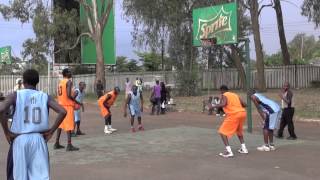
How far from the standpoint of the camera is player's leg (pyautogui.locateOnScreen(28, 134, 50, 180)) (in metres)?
6.53

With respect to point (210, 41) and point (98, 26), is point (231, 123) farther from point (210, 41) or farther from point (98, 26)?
point (98, 26)

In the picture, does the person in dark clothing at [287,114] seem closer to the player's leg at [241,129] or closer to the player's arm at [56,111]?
the player's leg at [241,129]

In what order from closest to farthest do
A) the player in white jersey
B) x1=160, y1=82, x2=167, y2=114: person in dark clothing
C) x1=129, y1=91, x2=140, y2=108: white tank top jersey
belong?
the player in white jersey < x1=129, y1=91, x2=140, y2=108: white tank top jersey < x1=160, y1=82, x2=167, y2=114: person in dark clothing

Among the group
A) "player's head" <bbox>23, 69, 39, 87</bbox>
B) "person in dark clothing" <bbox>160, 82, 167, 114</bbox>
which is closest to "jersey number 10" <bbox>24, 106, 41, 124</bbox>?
"player's head" <bbox>23, 69, 39, 87</bbox>

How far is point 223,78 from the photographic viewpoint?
4425 centimetres

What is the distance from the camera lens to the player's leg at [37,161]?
6531 mm

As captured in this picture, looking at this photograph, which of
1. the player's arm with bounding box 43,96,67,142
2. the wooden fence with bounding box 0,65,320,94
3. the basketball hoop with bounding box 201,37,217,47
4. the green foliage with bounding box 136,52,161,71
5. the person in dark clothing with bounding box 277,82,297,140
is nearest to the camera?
the player's arm with bounding box 43,96,67,142

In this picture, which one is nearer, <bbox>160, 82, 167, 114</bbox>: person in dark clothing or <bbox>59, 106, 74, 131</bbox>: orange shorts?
<bbox>59, 106, 74, 131</bbox>: orange shorts

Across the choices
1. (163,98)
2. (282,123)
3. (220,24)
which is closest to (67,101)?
(282,123)

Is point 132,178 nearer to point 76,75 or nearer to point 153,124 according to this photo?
point 153,124

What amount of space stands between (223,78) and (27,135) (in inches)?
1506

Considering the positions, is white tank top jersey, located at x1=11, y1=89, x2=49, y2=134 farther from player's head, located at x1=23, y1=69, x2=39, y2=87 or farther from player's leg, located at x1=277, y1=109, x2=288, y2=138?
player's leg, located at x1=277, y1=109, x2=288, y2=138

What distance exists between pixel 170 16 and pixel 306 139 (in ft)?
67.4

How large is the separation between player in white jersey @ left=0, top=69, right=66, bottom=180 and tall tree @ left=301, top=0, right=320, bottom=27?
104 feet
